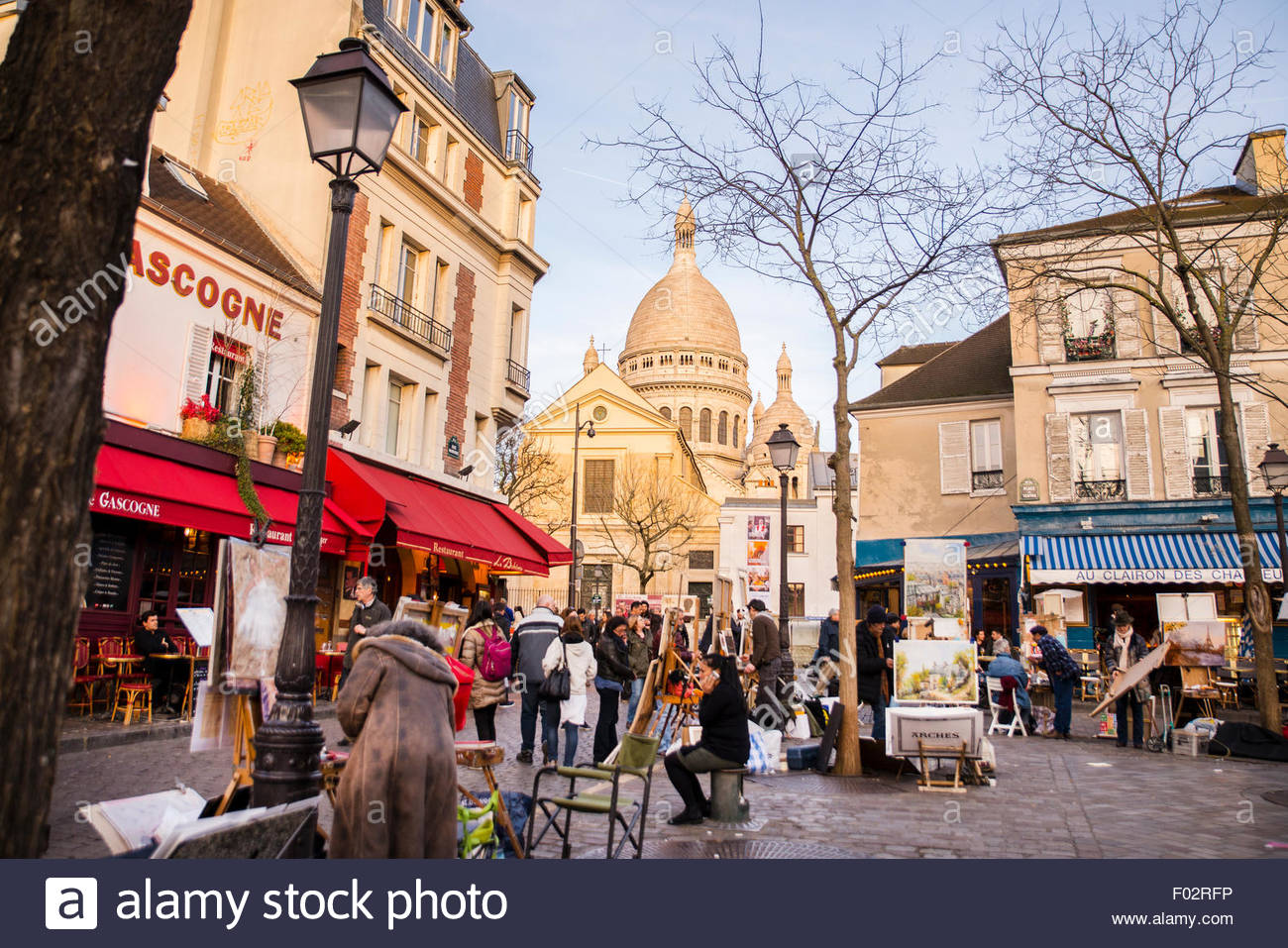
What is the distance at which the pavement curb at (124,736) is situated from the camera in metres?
9.09

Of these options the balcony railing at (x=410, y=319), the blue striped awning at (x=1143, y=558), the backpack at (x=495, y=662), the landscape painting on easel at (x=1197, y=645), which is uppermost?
the balcony railing at (x=410, y=319)

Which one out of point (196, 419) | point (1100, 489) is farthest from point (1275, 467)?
point (196, 419)

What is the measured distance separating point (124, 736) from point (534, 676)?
4.48 meters

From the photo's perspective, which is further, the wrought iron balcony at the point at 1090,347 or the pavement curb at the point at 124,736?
the wrought iron balcony at the point at 1090,347

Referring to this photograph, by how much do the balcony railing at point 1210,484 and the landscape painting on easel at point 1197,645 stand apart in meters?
11.5

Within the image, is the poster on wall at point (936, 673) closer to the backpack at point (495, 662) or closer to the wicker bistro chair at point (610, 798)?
the backpack at point (495, 662)

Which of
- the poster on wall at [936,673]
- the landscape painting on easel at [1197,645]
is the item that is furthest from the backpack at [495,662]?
A: the landscape painting on easel at [1197,645]

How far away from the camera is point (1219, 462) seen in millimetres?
22641

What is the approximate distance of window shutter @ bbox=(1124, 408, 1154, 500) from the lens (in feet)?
74.8

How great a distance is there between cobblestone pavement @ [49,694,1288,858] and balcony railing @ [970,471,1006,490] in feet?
50.7

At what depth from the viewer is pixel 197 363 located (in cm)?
1386

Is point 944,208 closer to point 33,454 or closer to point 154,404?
point 33,454

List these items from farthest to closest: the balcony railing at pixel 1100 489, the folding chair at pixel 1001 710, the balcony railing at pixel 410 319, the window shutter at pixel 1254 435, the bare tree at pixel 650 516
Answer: the bare tree at pixel 650 516
the balcony railing at pixel 1100 489
the window shutter at pixel 1254 435
the balcony railing at pixel 410 319
the folding chair at pixel 1001 710
